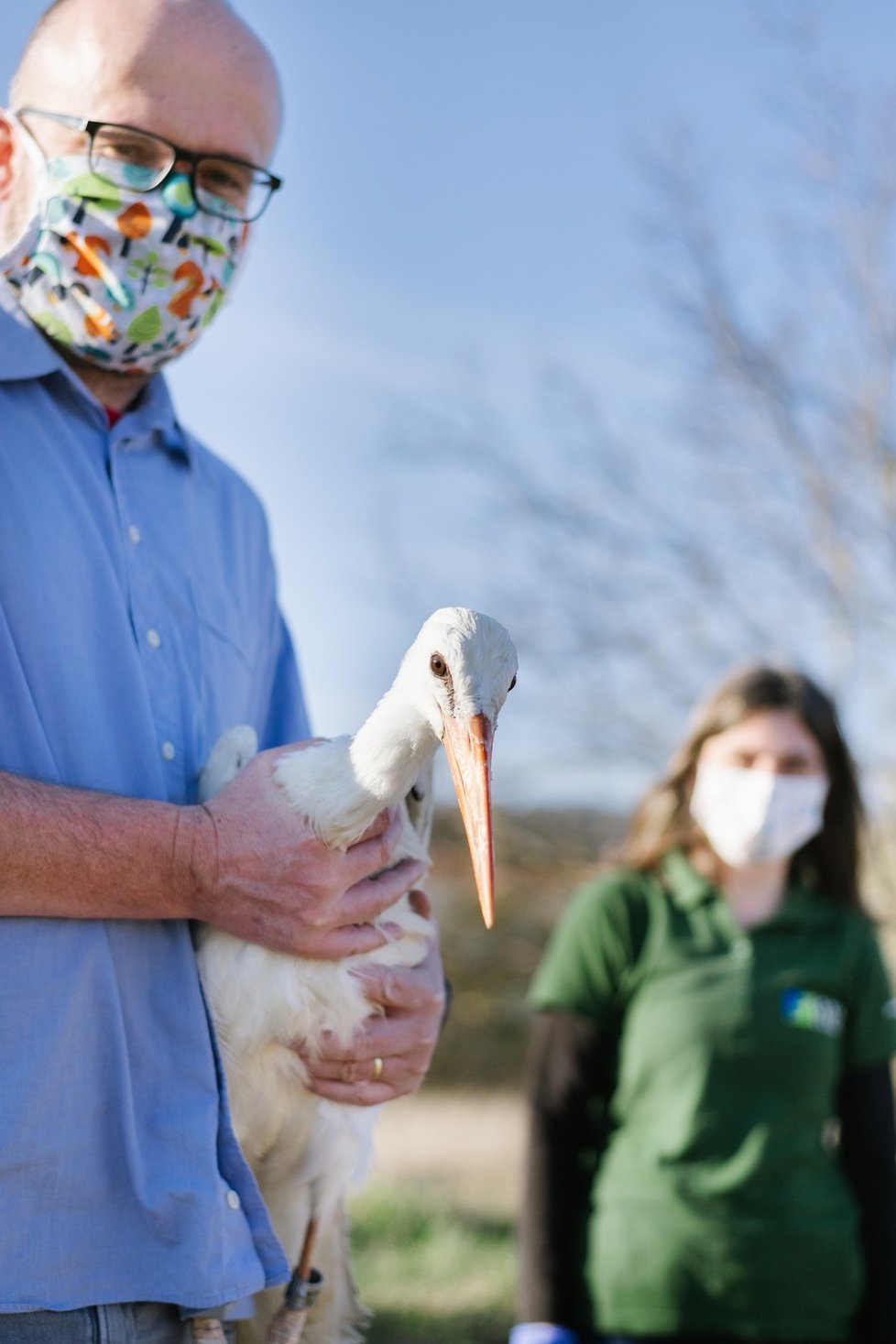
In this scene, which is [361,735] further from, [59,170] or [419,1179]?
[419,1179]

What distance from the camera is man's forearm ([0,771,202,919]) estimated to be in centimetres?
217

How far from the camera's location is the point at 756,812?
4.39 m

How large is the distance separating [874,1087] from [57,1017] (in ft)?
9.42

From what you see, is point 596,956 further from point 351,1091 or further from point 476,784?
point 476,784

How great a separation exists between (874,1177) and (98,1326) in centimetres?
274

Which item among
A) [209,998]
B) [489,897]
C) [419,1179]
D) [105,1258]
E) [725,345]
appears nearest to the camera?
[105,1258]

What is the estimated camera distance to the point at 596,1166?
4.22m

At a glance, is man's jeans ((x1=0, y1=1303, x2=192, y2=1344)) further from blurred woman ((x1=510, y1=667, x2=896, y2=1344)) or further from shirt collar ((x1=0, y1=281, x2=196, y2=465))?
blurred woman ((x1=510, y1=667, x2=896, y2=1344))

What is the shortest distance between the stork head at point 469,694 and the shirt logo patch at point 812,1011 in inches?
78.6

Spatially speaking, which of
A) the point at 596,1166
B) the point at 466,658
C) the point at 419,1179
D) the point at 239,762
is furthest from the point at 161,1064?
the point at 419,1179

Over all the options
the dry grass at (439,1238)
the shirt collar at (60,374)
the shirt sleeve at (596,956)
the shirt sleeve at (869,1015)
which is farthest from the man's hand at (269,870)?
the dry grass at (439,1238)

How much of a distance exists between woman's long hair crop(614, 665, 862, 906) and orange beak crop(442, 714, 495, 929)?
82.2 inches

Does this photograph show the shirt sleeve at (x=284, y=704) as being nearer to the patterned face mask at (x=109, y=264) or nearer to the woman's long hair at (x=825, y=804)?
the patterned face mask at (x=109, y=264)

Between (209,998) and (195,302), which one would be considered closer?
(209,998)
